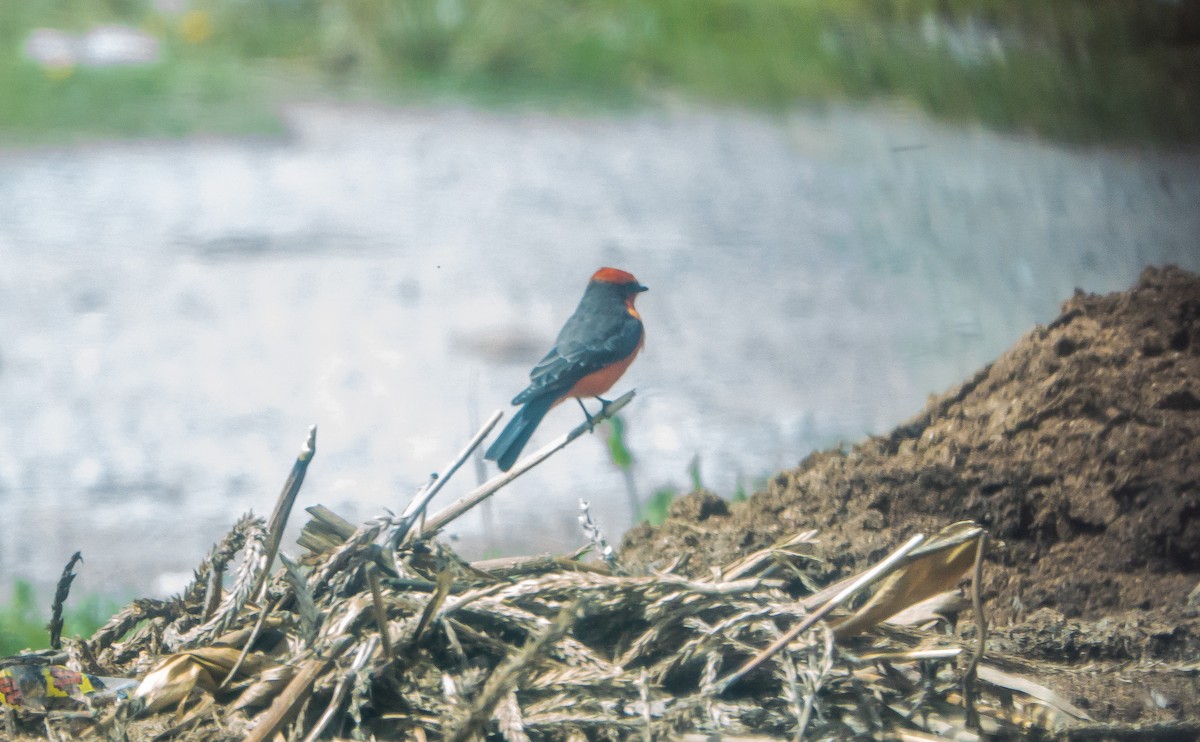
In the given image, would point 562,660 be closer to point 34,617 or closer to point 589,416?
point 589,416

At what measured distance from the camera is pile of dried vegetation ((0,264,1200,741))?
1.53 meters

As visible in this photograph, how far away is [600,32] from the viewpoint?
2857 millimetres

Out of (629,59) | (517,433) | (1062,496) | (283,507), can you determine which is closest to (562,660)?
(283,507)

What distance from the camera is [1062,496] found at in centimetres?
214

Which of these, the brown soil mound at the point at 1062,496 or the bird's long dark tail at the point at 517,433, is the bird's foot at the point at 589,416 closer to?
the bird's long dark tail at the point at 517,433

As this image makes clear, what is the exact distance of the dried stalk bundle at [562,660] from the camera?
1526 millimetres

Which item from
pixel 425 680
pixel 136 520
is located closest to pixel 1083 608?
pixel 425 680

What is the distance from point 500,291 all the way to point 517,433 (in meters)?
0.75

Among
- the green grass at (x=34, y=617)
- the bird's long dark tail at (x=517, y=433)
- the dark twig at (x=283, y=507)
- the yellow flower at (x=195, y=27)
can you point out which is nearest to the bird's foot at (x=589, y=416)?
the bird's long dark tail at (x=517, y=433)

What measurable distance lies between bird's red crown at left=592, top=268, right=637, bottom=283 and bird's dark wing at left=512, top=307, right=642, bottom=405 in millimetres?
128

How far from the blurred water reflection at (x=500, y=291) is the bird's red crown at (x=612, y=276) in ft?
0.78

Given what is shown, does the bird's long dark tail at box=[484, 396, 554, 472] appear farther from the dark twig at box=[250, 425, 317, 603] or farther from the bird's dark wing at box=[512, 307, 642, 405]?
the dark twig at box=[250, 425, 317, 603]

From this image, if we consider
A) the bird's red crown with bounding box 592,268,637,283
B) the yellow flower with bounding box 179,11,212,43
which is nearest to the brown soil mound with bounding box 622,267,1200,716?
the bird's red crown with bounding box 592,268,637,283

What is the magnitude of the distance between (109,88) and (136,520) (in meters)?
1.13
